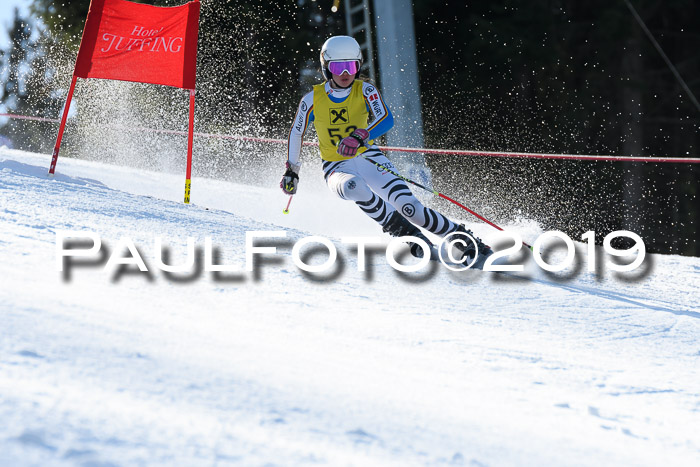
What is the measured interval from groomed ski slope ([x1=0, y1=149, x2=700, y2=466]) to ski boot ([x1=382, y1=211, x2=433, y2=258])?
406mm

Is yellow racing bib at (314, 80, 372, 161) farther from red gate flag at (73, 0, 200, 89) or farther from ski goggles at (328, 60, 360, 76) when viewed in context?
red gate flag at (73, 0, 200, 89)

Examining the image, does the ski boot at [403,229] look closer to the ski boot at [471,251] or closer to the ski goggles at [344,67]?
the ski boot at [471,251]

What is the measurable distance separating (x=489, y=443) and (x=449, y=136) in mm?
14817

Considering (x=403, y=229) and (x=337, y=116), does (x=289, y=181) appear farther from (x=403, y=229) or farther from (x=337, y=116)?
(x=403, y=229)

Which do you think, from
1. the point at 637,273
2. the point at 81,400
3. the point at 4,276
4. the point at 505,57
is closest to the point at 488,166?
the point at 505,57

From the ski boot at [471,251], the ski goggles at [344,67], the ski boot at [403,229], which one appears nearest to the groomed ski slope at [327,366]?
the ski boot at [471,251]

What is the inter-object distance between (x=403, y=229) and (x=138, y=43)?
272 centimetres

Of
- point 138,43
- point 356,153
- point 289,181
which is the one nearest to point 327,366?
point 356,153

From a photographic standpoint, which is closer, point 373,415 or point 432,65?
point 373,415

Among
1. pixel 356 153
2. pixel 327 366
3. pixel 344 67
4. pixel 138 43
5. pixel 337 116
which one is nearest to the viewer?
pixel 327 366

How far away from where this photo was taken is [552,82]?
57.1 feet

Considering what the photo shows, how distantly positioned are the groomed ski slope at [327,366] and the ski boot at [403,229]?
1.33ft

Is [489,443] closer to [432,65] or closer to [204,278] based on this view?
[204,278]

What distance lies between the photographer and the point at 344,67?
486 centimetres
